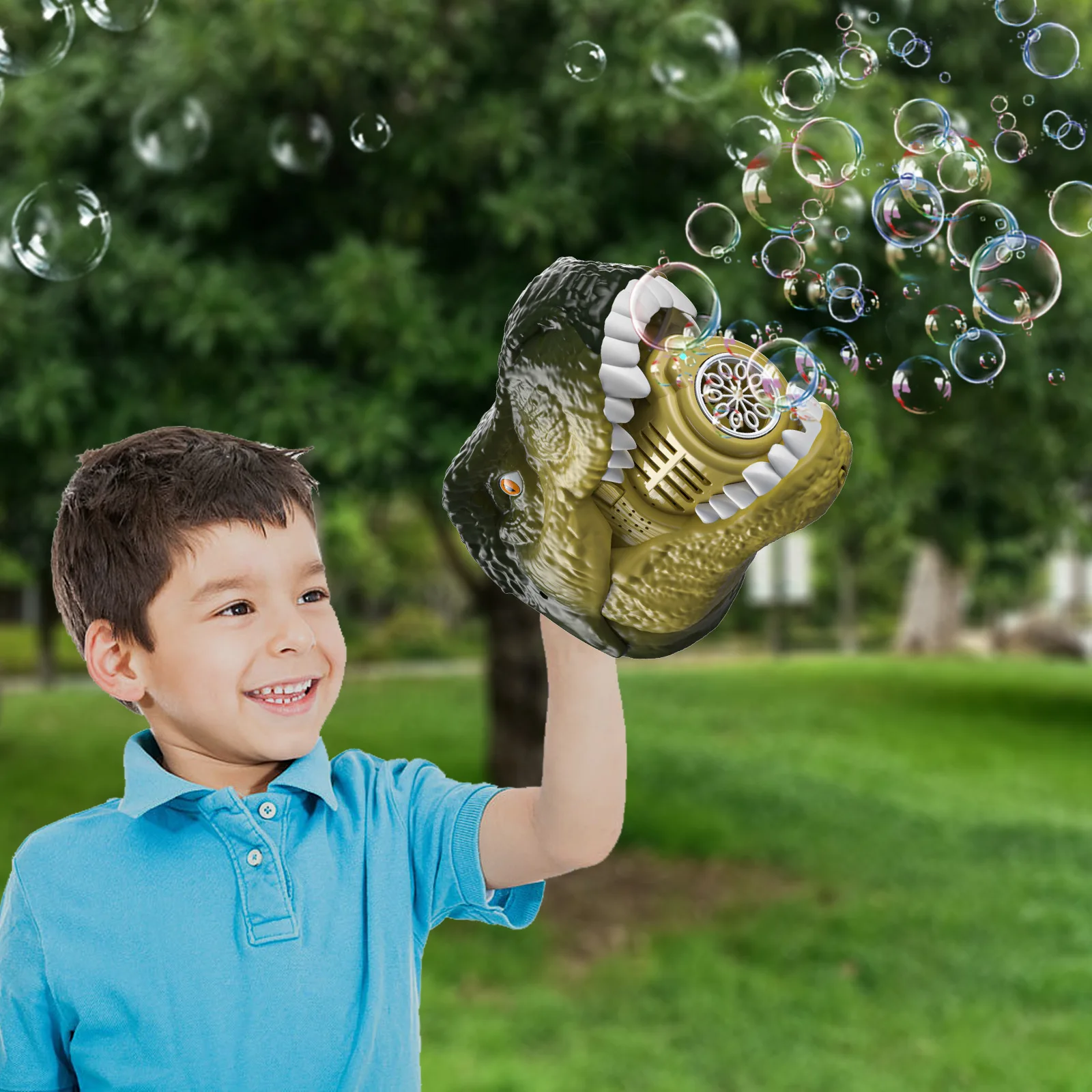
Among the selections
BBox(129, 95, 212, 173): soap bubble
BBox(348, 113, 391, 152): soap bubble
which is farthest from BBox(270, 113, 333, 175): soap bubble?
BBox(348, 113, 391, 152): soap bubble

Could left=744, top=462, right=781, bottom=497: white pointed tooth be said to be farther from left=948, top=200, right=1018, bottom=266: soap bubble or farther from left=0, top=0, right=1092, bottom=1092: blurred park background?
left=0, top=0, right=1092, bottom=1092: blurred park background

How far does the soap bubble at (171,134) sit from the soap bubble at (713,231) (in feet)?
6.16

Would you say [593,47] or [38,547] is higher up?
[593,47]

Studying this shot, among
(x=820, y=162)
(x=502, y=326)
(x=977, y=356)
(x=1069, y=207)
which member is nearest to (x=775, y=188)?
(x=820, y=162)

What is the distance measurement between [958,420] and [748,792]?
11.5ft

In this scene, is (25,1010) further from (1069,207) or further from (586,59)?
(1069,207)

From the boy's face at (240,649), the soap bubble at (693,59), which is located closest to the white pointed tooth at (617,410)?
the boy's face at (240,649)

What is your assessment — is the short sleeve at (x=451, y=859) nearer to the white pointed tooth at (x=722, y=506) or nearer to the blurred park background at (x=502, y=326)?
the white pointed tooth at (x=722, y=506)

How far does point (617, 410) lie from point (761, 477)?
144mm

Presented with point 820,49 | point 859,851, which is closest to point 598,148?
point 820,49

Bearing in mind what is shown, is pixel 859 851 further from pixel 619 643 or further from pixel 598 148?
pixel 619 643

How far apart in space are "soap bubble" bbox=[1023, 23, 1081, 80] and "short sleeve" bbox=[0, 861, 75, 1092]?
7.17ft

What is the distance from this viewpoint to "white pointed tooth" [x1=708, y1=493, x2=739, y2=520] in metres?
1.23

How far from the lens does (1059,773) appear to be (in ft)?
31.7
